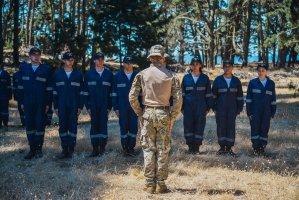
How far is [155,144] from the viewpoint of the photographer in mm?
6270

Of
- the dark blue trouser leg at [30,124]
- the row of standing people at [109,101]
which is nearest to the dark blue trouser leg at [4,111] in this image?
the row of standing people at [109,101]

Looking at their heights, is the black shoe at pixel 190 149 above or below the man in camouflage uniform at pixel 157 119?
below

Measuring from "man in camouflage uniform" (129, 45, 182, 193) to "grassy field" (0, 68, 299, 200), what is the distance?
0.35 m

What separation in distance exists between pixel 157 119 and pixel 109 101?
9.65ft

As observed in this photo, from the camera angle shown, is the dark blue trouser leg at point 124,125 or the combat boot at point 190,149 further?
the combat boot at point 190,149

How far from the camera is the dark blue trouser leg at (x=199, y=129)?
890 centimetres

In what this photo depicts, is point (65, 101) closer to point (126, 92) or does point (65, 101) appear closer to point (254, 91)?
point (126, 92)

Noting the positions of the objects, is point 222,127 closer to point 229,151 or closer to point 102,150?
point 229,151

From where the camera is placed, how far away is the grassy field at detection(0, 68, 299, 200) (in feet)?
20.4

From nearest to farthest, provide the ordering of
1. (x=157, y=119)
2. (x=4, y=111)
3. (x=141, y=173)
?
(x=157, y=119) < (x=141, y=173) < (x=4, y=111)

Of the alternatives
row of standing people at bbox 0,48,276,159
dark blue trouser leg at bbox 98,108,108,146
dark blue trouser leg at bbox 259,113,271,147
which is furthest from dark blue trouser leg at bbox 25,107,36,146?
dark blue trouser leg at bbox 259,113,271,147

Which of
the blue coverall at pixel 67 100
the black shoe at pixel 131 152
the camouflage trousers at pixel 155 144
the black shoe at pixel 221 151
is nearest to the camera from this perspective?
the camouflage trousers at pixel 155 144

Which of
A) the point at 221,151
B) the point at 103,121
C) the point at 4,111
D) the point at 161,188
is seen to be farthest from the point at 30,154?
the point at 4,111

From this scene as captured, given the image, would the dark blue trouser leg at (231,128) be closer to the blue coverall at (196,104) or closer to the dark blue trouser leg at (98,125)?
the blue coverall at (196,104)
